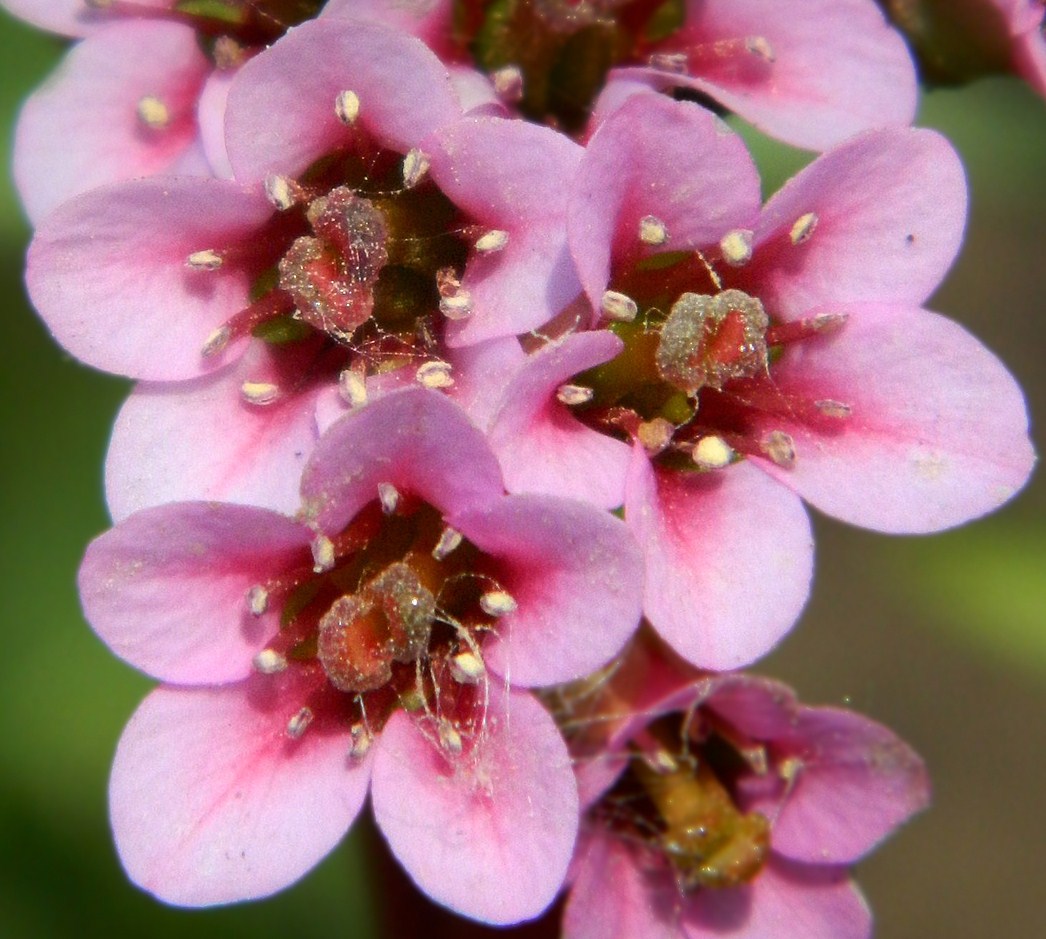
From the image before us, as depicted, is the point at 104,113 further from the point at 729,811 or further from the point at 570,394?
the point at 729,811

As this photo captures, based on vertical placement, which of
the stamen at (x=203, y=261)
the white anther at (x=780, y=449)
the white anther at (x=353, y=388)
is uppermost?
the stamen at (x=203, y=261)

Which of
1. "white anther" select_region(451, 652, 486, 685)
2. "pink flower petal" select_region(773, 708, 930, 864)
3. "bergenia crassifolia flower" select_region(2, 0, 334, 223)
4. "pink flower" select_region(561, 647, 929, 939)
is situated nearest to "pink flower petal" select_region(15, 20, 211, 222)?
"bergenia crassifolia flower" select_region(2, 0, 334, 223)

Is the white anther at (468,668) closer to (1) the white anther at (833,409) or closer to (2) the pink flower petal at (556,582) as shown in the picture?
(2) the pink flower petal at (556,582)

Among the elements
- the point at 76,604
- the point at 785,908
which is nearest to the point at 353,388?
the point at 785,908

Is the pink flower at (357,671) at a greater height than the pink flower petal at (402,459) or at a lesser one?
lesser

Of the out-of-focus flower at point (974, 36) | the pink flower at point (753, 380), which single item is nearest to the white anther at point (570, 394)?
the pink flower at point (753, 380)

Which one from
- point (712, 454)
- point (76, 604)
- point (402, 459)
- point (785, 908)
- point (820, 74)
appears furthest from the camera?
point (76, 604)
